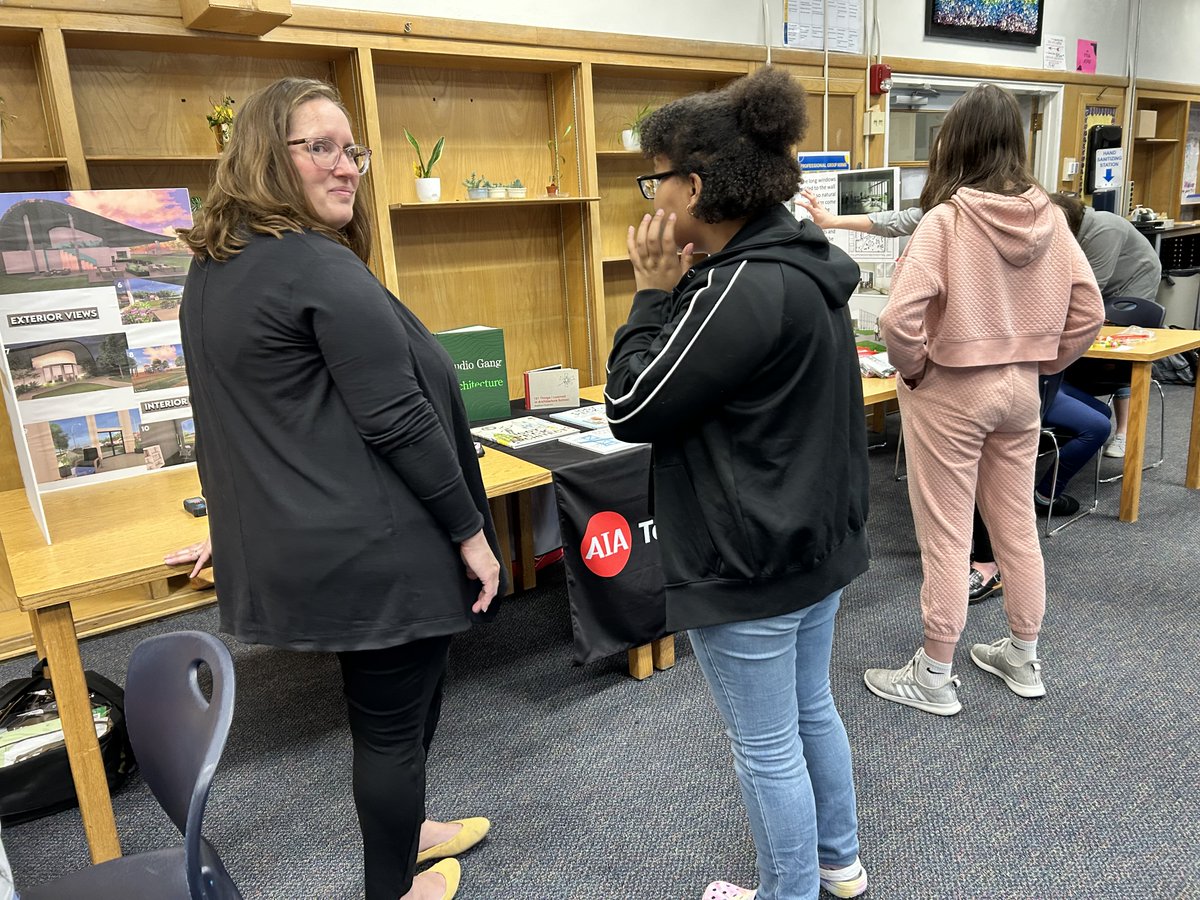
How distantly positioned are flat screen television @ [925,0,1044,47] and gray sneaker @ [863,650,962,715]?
4.53 metres

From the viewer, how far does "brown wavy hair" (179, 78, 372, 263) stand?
→ 120 centimetres

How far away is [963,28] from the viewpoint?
18.0 ft

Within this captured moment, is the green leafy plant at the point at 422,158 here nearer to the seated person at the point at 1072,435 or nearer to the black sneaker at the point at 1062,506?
the seated person at the point at 1072,435

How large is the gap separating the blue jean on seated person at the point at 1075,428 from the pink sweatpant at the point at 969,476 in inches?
57.5

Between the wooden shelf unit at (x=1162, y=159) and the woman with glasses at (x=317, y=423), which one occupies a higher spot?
the wooden shelf unit at (x=1162, y=159)

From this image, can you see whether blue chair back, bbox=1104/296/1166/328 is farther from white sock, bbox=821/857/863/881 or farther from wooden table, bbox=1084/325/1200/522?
white sock, bbox=821/857/863/881

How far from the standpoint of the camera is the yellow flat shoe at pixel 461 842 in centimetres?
178

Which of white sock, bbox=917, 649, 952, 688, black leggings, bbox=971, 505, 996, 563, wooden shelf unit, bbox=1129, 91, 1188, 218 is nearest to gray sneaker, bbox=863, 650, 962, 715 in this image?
white sock, bbox=917, 649, 952, 688

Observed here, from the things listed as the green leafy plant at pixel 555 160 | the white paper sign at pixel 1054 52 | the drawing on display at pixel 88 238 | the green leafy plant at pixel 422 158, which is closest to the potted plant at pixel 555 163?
the green leafy plant at pixel 555 160

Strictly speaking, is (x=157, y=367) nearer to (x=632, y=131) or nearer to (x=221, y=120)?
(x=221, y=120)

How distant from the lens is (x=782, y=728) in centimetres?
128

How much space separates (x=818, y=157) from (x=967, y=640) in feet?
9.34

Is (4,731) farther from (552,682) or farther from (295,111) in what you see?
(295,111)

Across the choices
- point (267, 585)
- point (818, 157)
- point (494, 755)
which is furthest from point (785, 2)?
point (267, 585)
